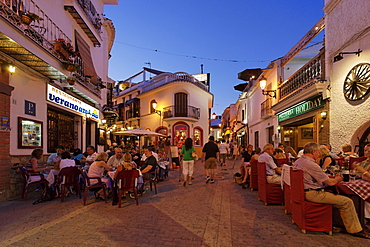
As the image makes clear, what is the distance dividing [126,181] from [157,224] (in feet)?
5.53

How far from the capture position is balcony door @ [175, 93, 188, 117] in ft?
82.1

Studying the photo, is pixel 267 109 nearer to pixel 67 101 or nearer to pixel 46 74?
pixel 67 101

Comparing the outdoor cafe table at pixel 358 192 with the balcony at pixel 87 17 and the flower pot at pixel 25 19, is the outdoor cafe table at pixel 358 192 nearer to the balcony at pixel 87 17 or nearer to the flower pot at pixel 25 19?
the flower pot at pixel 25 19

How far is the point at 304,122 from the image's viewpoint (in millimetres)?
13219

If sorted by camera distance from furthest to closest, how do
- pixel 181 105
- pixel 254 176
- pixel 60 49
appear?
pixel 181 105
pixel 60 49
pixel 254 176

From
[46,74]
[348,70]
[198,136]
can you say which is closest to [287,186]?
[348,70]

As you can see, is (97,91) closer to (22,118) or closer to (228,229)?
(22,118)

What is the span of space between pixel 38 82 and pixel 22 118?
144cm

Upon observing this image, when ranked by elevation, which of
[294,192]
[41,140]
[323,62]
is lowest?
[294,192]

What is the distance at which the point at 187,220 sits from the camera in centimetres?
486

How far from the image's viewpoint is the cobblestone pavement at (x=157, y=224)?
386 centimetres

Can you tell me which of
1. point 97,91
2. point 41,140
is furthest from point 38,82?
point 97,91

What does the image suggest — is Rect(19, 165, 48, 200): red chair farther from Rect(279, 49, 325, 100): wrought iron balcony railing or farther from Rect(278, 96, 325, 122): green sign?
Rect(279, 49, 325, 100): wrought iron balcony railing

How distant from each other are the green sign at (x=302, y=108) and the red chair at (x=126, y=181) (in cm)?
825
